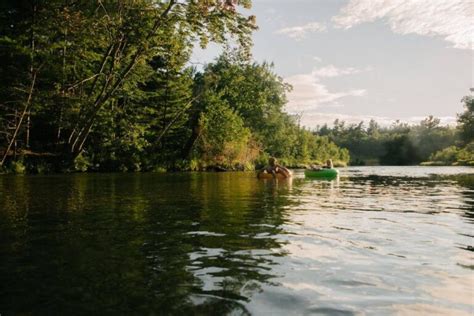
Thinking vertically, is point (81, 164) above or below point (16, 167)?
above

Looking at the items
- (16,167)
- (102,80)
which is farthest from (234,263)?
(102,80)

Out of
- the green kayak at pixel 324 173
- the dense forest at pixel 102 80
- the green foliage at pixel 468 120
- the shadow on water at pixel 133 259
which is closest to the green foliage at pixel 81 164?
the dense forest at pixel 102 80

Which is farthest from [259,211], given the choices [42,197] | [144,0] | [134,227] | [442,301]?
[144,0]

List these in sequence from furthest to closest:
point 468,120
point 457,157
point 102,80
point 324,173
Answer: point 468,120, point 457,157, point 102,80, point 324,173

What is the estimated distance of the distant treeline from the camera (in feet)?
286

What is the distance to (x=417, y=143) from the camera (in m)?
120

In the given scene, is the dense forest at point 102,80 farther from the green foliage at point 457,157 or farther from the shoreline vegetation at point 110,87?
the green foliage at point 457,157

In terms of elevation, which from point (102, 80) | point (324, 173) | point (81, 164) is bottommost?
point (324, 173)

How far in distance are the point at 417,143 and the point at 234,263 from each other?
12784 cm

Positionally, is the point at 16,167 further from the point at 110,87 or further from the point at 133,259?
the point at 133,259

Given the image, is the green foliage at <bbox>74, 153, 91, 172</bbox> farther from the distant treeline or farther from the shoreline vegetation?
the distant treeline

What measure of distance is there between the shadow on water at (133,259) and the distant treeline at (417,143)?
75.8 meters

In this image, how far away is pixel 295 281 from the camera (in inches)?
154

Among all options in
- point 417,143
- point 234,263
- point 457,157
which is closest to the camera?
point 234,263
